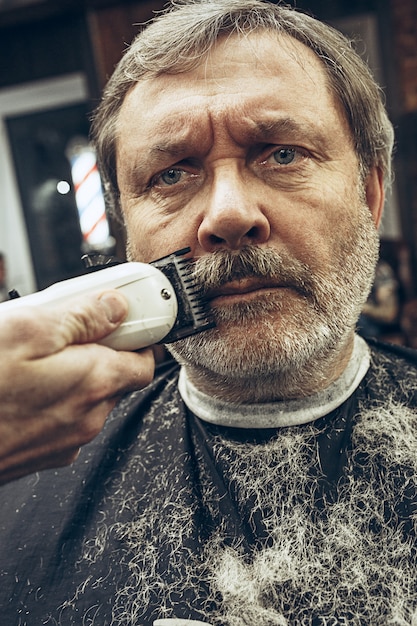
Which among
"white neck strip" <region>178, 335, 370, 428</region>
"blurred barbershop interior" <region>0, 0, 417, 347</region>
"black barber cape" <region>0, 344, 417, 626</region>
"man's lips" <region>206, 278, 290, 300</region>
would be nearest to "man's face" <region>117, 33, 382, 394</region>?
"man's lips" <region>206, 278, 290, 300</region>

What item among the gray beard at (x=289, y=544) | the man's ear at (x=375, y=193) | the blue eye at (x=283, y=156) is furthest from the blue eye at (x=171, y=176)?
the gray beard at (x=289, y=544)

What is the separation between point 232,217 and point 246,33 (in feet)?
1.92

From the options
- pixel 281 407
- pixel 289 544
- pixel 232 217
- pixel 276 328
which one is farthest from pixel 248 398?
pixel 232 217

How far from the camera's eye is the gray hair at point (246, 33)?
5.62ft

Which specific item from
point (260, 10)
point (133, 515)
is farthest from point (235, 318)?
point (260, 10)

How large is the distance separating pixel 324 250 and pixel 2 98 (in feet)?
11.9

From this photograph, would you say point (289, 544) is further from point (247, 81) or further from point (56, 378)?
point (247, 81)

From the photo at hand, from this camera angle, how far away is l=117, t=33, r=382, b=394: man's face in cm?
154

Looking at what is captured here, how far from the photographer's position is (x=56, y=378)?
1.08m

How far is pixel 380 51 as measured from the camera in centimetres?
408

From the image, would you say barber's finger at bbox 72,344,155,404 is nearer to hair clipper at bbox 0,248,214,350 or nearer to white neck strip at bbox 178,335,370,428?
hair clipper at bbox 0,248,214,350

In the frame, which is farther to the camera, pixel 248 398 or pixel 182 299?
pixel 248 398

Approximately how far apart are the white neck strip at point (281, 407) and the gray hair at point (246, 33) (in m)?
0.62

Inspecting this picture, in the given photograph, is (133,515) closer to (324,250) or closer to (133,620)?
(133,620)
